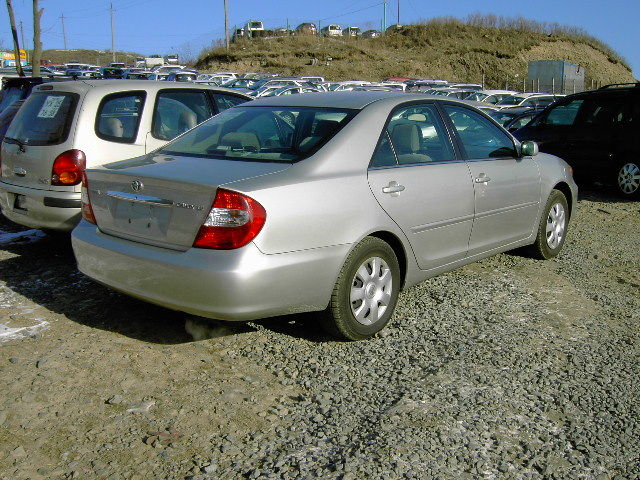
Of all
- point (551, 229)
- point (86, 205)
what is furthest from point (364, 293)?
point (551, 229)

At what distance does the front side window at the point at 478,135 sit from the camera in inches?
214

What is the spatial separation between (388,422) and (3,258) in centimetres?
440

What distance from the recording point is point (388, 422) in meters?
3.33

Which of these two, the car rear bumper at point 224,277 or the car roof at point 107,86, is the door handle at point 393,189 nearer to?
the car rear bumper at point 224,277

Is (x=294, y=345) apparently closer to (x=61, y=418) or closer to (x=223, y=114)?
(x=61, y=418)

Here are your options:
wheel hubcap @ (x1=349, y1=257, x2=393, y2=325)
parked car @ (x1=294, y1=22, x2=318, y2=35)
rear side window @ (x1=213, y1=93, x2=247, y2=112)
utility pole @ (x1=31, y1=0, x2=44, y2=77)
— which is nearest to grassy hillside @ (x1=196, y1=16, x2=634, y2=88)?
parked car @ (x1=294, y1=22, x2=318, y2=35)

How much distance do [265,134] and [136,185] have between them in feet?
3.42

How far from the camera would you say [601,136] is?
10430 mm

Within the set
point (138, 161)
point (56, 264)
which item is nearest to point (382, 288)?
point (138, 161)

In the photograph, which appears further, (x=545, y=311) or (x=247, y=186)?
(x=545, y=311)

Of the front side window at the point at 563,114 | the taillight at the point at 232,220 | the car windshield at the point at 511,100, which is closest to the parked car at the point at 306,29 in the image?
the car windshield at the point at 511,100

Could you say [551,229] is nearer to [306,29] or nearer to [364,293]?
[364,293]

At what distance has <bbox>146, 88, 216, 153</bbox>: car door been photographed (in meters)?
6.68

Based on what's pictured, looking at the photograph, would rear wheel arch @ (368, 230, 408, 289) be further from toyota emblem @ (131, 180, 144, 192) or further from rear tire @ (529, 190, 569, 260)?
rear tire @ (529, 190, 569, 260)
